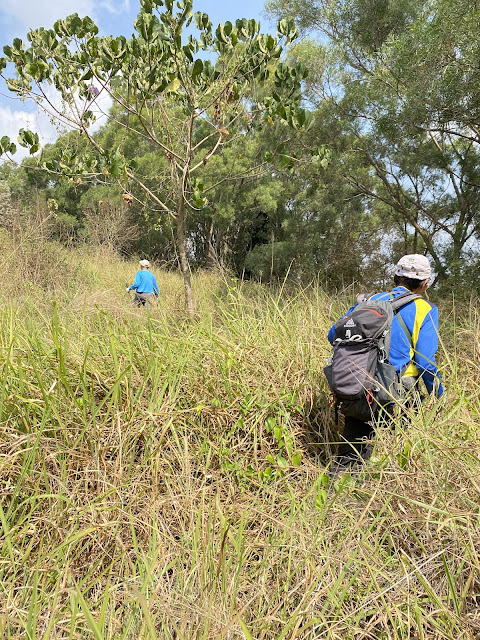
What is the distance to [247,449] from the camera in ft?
8.12

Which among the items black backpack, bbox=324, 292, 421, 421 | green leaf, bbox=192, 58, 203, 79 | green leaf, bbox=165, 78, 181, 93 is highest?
green leaf, bbox=192, 58, 203, 79

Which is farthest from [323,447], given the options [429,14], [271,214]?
[271,214]

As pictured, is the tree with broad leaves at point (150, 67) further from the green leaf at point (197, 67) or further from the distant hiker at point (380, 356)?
the distant hiker at point (380, 356)

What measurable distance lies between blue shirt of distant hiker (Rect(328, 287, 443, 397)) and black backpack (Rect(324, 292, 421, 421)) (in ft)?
0.33

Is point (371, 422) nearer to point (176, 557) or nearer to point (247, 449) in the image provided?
point (247, 449)

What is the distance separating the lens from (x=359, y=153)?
855cm

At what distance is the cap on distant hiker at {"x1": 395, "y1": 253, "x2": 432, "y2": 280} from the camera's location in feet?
8.37

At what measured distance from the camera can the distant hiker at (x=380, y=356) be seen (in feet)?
7.35

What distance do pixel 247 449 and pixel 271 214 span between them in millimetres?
11870

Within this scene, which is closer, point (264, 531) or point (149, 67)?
point (264, 531)

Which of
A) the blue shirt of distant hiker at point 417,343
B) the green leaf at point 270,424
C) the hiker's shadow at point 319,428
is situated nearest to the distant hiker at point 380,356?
the blue shirt of distant hiker at point 417,343

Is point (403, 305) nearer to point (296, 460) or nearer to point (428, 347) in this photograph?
point (428, 347)

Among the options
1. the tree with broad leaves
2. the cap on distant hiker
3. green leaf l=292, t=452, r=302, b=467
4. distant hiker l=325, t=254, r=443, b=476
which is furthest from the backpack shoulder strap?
the tree with broad leaves

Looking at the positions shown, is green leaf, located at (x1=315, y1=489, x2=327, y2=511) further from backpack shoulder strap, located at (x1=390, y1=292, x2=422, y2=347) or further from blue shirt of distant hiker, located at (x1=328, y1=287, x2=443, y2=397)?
backpack shoulder strap, located at (x1=390, y1=292, x2=422, y2=347)
